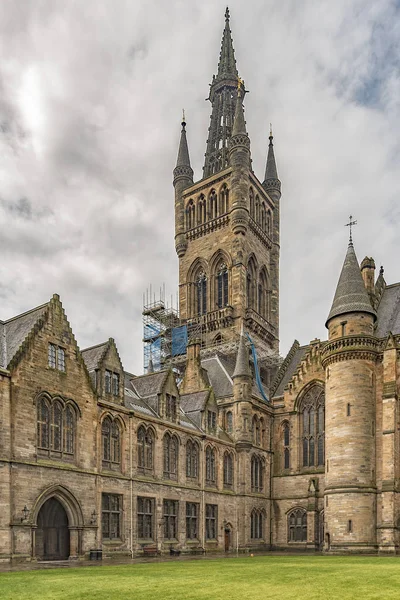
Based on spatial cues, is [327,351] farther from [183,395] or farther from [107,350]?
[107,350]

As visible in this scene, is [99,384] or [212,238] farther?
[212,238]

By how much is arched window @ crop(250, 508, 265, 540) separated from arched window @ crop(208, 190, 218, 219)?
3635 centimetres

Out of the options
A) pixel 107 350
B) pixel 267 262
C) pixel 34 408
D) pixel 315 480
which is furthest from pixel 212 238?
pixel 34 408

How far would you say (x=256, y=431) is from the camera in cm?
5434

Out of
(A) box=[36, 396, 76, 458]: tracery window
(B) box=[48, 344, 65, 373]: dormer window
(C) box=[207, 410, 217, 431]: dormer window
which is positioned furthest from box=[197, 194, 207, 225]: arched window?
(A) box=[36, 396, 76, 458]: tracery window

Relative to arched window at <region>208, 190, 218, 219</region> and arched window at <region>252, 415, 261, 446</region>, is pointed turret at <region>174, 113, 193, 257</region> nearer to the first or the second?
arched window at <region>208, 190, 218, 219</region>

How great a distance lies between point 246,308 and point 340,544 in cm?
3137

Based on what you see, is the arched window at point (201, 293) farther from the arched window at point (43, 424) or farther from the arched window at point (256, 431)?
the arched window at point (43, 424)

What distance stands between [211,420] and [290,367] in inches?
626

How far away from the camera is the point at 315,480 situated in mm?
52312

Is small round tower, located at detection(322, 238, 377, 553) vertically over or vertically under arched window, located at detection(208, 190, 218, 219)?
under

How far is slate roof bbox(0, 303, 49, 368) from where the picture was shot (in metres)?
31.4

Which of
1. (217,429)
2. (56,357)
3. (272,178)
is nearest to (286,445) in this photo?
(217,429)

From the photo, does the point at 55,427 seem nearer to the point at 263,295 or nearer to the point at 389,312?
the point at 389,312
